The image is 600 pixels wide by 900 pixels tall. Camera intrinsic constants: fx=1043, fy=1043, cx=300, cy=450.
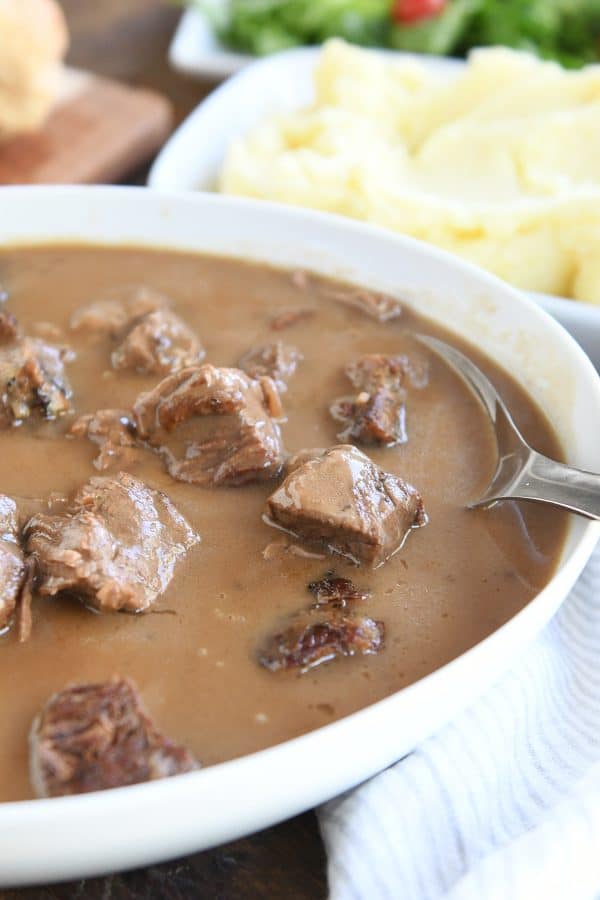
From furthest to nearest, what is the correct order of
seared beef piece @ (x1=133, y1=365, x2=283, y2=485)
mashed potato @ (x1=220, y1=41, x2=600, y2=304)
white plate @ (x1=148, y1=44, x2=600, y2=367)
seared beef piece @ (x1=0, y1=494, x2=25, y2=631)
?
white plate @ (x1=148, y1=44, x2=600, y2=367) < mashed potato @ (x1=220, y1=41, x2=600, y2=304) < seared beef piece @ (x1=133, y1=365, x2=283, y2=485) < seared beef piece @ (x1=0, y1=494, x2=25, y2=631)

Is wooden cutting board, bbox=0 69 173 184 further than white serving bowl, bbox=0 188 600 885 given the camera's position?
Yes

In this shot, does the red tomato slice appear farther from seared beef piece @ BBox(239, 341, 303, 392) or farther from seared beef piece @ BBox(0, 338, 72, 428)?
seared beef piece @ BBox(0, 338, 72, 428)

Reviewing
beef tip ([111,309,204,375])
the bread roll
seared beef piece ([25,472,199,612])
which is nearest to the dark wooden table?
seared beef piece ([25,472,199,612])

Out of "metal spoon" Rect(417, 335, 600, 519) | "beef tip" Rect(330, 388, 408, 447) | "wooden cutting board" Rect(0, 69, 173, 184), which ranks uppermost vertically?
"metal spoon" Rect(417, 335, 600, 519)

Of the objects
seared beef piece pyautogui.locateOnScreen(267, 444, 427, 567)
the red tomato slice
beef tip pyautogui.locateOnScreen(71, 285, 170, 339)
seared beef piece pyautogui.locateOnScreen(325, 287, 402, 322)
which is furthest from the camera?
the red tomato slice

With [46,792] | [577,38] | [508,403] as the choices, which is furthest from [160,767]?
[577,38]

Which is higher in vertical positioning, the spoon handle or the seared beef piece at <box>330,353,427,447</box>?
the spoon handle
